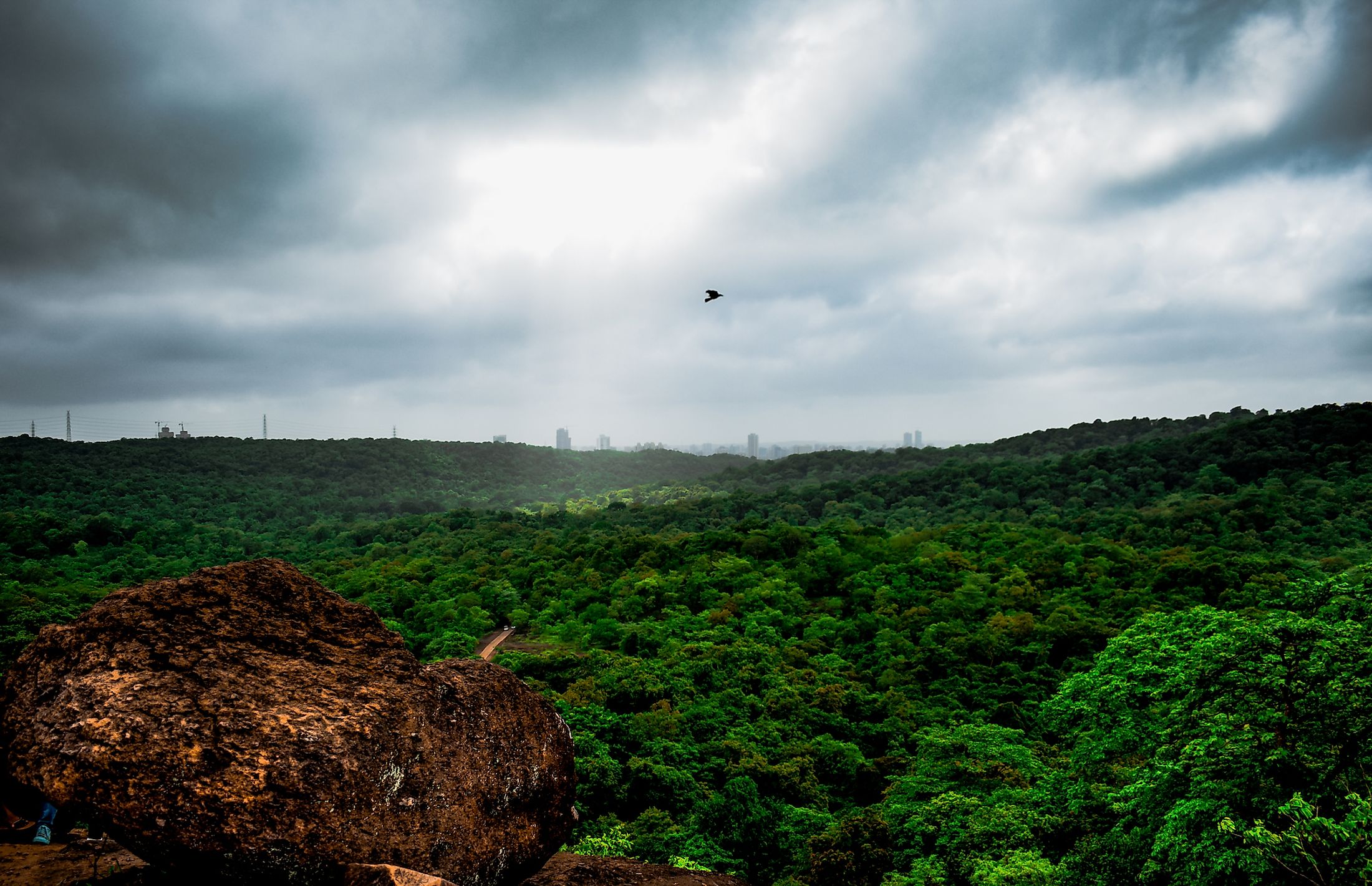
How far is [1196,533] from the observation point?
2502 inches

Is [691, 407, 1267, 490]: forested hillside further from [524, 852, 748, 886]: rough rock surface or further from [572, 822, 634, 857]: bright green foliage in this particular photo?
[524, 852, 748, 886]: rough rock surface

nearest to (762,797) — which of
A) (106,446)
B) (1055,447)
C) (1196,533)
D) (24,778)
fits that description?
(24,778)

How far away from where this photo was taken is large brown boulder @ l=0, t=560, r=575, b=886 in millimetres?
7074

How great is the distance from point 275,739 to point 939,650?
3842 cm

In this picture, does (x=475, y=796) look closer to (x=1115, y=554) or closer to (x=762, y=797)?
(x=762, y=797)

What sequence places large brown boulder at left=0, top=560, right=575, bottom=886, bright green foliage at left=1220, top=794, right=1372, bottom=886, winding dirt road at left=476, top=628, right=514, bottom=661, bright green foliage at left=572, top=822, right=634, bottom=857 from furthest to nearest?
winding dirt road at left=476, top=628, right=514, bottom=661, bright green foliage at left=572, top=822, right=634, bottom=857, bright green foliage at left=1220, top=794, right=1372, bottom=886, large brown boulder at left=0, top=560, right=575, bottom=886

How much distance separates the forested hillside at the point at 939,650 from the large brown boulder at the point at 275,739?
1055 centimetres

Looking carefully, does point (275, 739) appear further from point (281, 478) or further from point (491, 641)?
point (281, 478)

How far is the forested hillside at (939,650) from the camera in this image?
13953mm

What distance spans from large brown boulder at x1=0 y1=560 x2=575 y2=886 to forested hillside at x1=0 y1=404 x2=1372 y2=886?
10555 mm

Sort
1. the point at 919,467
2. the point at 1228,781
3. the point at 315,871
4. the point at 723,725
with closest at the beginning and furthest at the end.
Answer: the point at 315,871
the point at 1228,781
the point at 723,725
the point at 919,467

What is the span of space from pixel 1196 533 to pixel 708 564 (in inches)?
1686

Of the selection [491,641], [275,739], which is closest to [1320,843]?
[275,739]

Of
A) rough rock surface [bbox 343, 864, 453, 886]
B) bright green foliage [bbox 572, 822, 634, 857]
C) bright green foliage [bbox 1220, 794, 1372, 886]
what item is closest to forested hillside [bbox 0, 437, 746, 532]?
bright green foliage [bbox 572, 822, 634, 857]
